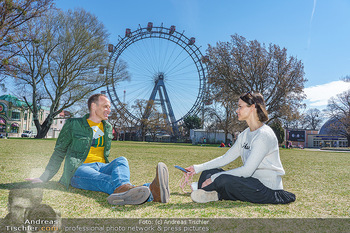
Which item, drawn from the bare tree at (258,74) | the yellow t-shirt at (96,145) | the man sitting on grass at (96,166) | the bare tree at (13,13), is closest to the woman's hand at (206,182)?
the man sitting on grass at (96,166)

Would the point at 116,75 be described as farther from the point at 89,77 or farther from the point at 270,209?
the point at 270,209

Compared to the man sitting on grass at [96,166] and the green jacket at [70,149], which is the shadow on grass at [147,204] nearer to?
the man sitting on grass at [96,166]

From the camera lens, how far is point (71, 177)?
260 centimetres

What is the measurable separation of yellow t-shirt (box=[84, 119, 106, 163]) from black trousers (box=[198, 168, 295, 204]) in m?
1.30

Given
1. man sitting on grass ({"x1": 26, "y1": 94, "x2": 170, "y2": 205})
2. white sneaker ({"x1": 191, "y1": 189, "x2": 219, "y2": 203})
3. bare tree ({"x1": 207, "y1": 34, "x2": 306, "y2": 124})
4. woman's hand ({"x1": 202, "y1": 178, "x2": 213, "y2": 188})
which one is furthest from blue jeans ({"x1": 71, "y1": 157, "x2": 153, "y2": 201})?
bare tree ({"x1": 207, "y1": 34, "x2": 306, "y2": 124})

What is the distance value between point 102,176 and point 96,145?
565 millimetres

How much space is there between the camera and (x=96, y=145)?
2.84 metres

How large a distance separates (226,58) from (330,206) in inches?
784

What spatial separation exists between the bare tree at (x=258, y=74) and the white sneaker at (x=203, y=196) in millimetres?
18571

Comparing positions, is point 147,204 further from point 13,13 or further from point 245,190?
point 13,13

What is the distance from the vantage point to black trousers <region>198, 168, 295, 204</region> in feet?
7.12

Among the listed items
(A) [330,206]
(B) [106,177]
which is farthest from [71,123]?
(A) [330,206]

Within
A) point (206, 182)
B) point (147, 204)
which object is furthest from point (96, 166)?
point (206, 182)

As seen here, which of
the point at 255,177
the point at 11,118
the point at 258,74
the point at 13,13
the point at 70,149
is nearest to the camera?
the point at 255,177
